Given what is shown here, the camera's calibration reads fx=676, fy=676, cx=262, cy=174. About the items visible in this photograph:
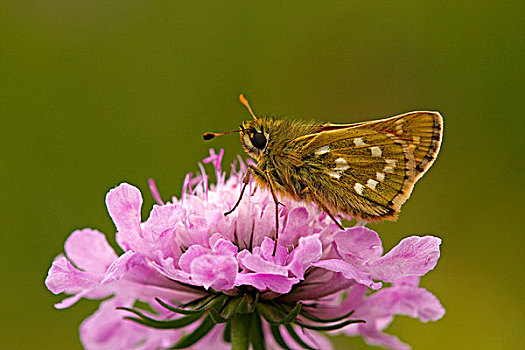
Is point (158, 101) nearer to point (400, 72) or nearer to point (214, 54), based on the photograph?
point (214, 54)

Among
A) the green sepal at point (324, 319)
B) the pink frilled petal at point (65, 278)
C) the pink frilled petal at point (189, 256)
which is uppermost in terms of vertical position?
the pink frilled petal at point (65, 278)

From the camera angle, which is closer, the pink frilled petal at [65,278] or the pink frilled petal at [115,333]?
the pink frilled petal at [65,278]

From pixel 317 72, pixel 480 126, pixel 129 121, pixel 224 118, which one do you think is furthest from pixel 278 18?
pixel 480 126

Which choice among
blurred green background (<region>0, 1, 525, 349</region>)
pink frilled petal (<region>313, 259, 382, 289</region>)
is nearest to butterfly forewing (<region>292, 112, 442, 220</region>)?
pink frilled petal (<region>313, 259, 382, 289</region>)

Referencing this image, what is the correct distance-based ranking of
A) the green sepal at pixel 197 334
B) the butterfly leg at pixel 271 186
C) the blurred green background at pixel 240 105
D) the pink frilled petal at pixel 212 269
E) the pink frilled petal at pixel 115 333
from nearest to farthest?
the pink frilled petal at pixel 212 269 < the butterfly leg at pixel 271 186 < the green sepal at pixel 197 334 < the pink frilled petal at pixel 115 333 < the blurred green background at pixel 240 105

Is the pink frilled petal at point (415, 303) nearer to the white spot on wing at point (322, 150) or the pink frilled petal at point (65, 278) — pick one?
the white spot on wing at point (322, 150)

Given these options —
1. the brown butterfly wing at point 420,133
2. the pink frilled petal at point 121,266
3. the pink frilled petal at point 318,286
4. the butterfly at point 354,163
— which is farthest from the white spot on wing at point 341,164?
the pink frilled petal at point 121,266

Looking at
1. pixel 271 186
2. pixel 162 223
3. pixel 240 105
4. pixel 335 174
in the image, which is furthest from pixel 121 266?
pixel 240 105
